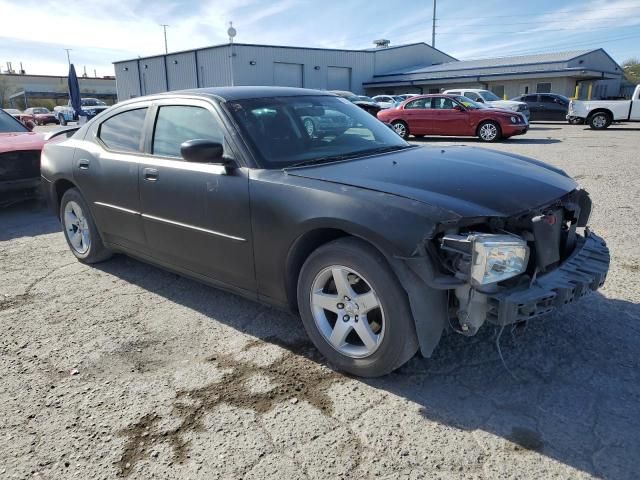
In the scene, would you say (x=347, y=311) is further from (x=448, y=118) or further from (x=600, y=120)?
(x=600, y=120)

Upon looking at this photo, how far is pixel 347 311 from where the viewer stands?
9.34 ft

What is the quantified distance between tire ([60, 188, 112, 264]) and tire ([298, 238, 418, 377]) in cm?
265

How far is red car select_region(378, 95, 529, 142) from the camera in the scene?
1557 centimetres

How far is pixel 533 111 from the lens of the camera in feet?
84.4

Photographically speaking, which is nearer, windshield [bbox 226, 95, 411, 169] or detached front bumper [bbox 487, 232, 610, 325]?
detached front bumper [bbox 487, 232, 610, 325]

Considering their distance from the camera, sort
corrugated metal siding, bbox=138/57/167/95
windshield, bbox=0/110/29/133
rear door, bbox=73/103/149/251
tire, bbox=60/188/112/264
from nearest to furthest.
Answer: rear door, bbox=73/103/149/251
tire, bbox=60/188/112/264
windshield, bbox=0/110/29/133
corrugated metal siding, bbox=138/57/167/95

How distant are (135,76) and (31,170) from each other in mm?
44085

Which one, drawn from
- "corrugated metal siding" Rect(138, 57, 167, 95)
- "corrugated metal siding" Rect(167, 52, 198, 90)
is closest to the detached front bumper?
"corrugated metal siding" Rect(167, 52, 198, 90)

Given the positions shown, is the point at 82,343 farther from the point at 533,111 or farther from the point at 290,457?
the point at 533,111

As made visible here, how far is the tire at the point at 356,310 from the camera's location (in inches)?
102

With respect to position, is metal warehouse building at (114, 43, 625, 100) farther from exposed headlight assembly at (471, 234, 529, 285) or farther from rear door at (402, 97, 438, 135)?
exposed headlight assembly at (471, 234, 529, 285)

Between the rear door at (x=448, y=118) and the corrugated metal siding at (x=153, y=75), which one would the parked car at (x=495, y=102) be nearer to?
the rear door at (x=448, y=118)

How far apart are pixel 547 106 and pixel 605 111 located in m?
5.54

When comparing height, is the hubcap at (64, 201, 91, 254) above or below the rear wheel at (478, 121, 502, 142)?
below
